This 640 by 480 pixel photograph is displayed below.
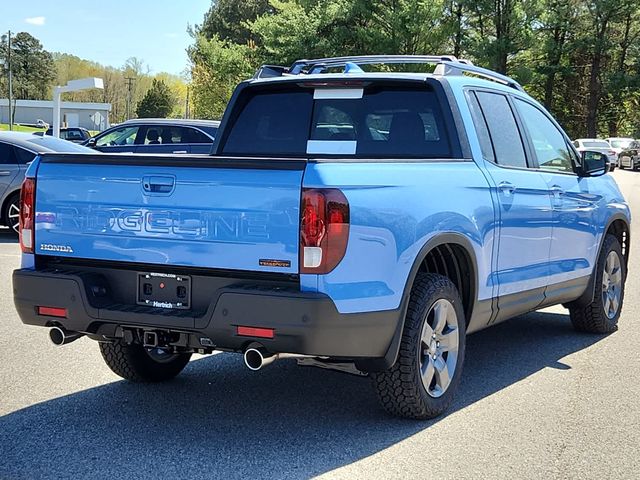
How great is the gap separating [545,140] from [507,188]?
1.20 metres

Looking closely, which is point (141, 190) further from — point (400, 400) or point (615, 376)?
point (615, 376)

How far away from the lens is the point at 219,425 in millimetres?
4777

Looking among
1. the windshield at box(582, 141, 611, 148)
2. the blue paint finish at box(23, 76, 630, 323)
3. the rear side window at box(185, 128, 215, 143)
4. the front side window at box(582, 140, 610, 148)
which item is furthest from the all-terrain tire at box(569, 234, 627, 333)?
the windshield at box(582, 141, 611, 148)

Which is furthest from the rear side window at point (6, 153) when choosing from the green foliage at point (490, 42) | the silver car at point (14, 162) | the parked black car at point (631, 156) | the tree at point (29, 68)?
the tree at point (29, 68)

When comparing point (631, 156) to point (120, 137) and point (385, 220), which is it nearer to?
point (120, 137)

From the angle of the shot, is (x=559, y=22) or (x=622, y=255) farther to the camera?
(x=559, y=22)

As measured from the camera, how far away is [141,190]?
4.40 m

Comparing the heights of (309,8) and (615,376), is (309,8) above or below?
above

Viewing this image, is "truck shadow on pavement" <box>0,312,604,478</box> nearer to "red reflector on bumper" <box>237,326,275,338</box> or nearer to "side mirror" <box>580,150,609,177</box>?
"red reflector on bumper" <box>237,326,275,338</box>

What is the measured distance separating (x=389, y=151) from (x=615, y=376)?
2246 millimetres

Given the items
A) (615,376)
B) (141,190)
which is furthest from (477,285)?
(141,190)

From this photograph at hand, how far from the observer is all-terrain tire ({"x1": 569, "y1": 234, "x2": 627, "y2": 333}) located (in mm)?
7141

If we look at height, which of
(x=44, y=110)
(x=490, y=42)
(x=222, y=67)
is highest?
(x=490, y=42)

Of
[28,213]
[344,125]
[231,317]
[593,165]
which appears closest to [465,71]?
[344,125]
